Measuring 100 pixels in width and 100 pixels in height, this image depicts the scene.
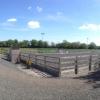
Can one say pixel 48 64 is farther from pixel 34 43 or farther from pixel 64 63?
pixel 34 43

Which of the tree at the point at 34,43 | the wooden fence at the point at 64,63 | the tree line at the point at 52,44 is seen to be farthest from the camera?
the tree at the point at 34,43

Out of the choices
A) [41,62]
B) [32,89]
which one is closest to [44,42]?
[41,62]

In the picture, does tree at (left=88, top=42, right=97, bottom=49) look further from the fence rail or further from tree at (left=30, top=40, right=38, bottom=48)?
the fence rail

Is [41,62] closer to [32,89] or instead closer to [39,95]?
[32,89]

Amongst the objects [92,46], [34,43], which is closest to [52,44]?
[34,43]

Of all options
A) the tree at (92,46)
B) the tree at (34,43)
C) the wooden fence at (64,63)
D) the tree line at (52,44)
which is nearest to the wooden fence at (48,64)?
the wooden fence at (64,63)

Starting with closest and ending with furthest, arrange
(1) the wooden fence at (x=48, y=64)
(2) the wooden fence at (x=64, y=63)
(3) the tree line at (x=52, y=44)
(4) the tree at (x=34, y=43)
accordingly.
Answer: (2) the wooden fence at (x=64, y=63) → (1) the wooden fence at (x=48, y=64) → (3) the tree line at (x=52, y=44) → (4) the tree at (x=34, y=43)

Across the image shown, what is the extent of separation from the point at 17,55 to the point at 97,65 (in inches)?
537

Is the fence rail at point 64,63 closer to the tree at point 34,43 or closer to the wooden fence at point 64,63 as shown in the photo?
the wooden fence at point 64,63

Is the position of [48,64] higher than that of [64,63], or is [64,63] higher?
[64,63]

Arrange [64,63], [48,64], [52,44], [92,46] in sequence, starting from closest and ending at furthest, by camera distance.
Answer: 1. [64,63]
2. [48,64]
3. [92,46]
4. [52,44]

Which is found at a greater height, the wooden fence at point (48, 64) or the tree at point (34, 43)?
the tree at point (34, 43)

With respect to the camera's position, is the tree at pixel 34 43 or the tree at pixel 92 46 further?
the tree at pixel 34 43

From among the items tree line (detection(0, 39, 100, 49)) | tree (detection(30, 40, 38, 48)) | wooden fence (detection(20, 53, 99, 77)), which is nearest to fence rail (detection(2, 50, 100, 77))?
wooden fence (detection(20, 53, 99, 77))
